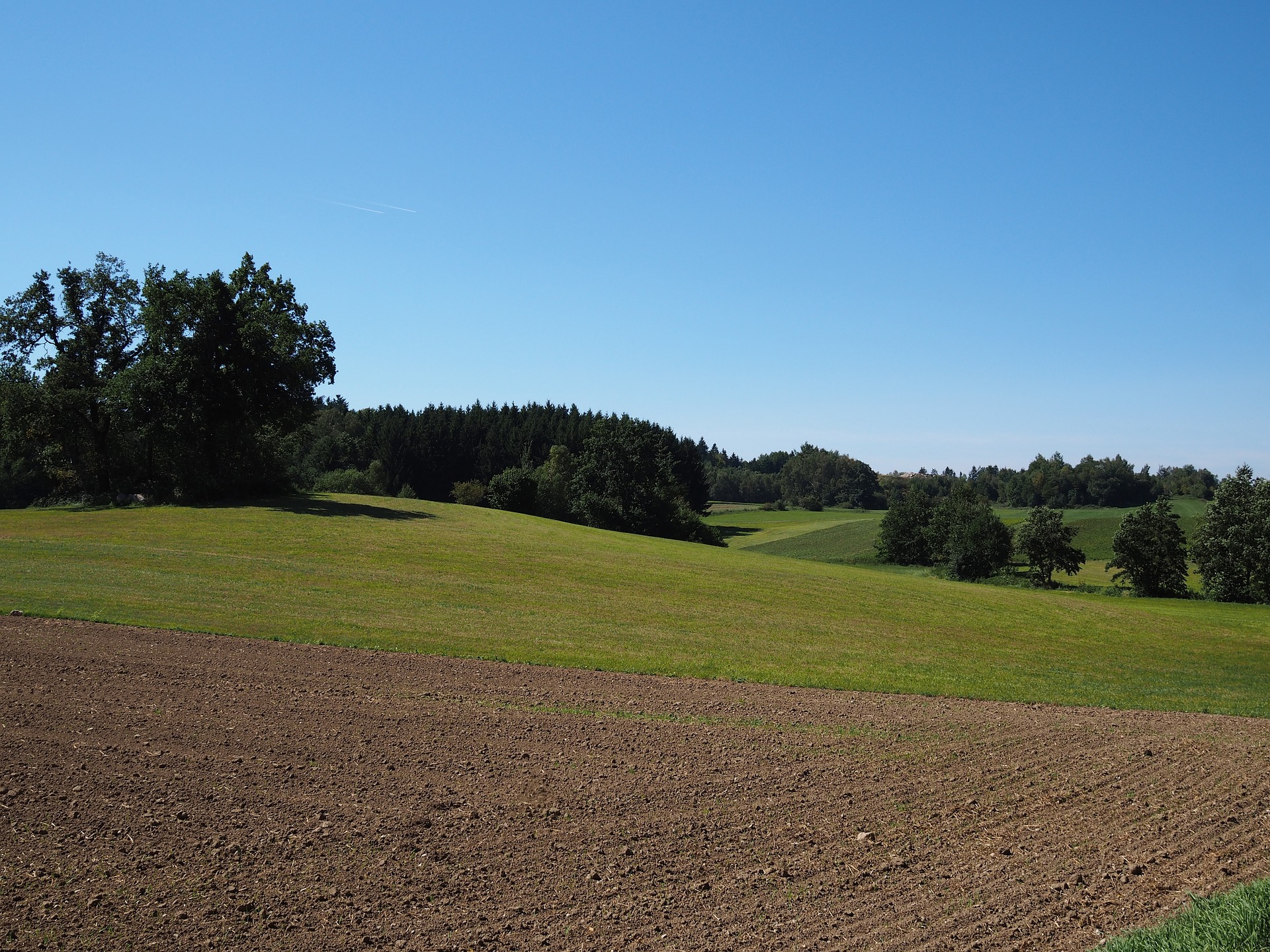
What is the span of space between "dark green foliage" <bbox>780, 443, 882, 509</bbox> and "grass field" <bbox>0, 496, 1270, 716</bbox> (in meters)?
111

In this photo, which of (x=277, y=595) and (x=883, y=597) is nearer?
(x=277, y=595)

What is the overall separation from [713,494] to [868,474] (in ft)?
106

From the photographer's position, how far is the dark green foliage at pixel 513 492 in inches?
3314

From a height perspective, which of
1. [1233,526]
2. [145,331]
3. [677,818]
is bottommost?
[677,818]

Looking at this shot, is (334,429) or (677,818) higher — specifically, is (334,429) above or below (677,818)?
above

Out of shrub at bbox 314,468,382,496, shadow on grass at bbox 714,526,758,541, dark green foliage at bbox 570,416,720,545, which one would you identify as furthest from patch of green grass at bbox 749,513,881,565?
shrub at bbox 314,468,382,496

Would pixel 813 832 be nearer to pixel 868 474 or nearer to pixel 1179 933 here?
pixel 1179 933

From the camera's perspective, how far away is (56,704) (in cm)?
1225

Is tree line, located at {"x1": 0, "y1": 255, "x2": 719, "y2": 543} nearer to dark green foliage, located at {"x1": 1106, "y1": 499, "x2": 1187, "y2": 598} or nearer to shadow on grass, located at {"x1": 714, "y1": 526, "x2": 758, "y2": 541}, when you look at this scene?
dark green foliage, located at {"x1": 1106, "y1": 499, "x2": 1187, "y2": 598}

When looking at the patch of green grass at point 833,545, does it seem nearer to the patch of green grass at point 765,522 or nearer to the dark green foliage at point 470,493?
the patch of green grass at point 765,522

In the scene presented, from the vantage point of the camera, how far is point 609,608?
1103 inches

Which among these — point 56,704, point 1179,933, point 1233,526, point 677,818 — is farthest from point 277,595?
point 1233,526

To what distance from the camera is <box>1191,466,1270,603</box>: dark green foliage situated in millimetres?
51906

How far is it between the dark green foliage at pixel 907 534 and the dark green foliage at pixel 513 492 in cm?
3499
